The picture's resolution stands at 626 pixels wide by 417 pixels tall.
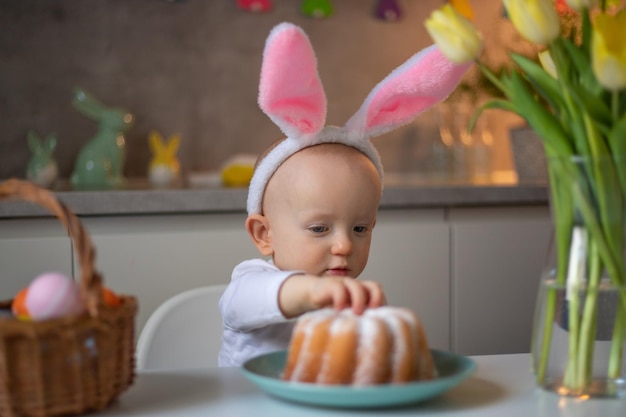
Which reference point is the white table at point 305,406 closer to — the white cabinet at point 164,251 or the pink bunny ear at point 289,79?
the pink bunny ear at point 289,79

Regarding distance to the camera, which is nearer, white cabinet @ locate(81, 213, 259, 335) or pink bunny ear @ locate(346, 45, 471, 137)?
pink bunny ear @ locate(346, 45, 471, 137)

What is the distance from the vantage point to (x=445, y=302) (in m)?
2.28

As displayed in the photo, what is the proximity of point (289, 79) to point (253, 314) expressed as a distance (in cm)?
26

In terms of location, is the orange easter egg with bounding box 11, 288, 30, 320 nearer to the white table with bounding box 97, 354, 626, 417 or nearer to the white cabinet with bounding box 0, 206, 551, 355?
the white table with bounding box 97, 354, 626, 417

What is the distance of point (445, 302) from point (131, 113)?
4.02 ft

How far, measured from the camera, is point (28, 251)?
6.53 feet

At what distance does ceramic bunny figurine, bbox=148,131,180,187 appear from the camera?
259 cm

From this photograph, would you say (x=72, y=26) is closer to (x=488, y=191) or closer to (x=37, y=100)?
(x=37, y=100)

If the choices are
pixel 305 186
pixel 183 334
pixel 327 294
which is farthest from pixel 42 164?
pixel 327 294

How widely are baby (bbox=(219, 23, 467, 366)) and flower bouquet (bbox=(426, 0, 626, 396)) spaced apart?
0.21 metres

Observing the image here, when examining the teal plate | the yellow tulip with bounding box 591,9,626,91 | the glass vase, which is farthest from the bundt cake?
the yellow tulip with bounding box 591,9,626,91

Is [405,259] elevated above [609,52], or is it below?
below

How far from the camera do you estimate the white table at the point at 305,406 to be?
0.68m

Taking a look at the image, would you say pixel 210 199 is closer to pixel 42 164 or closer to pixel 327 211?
pixel 42 164
